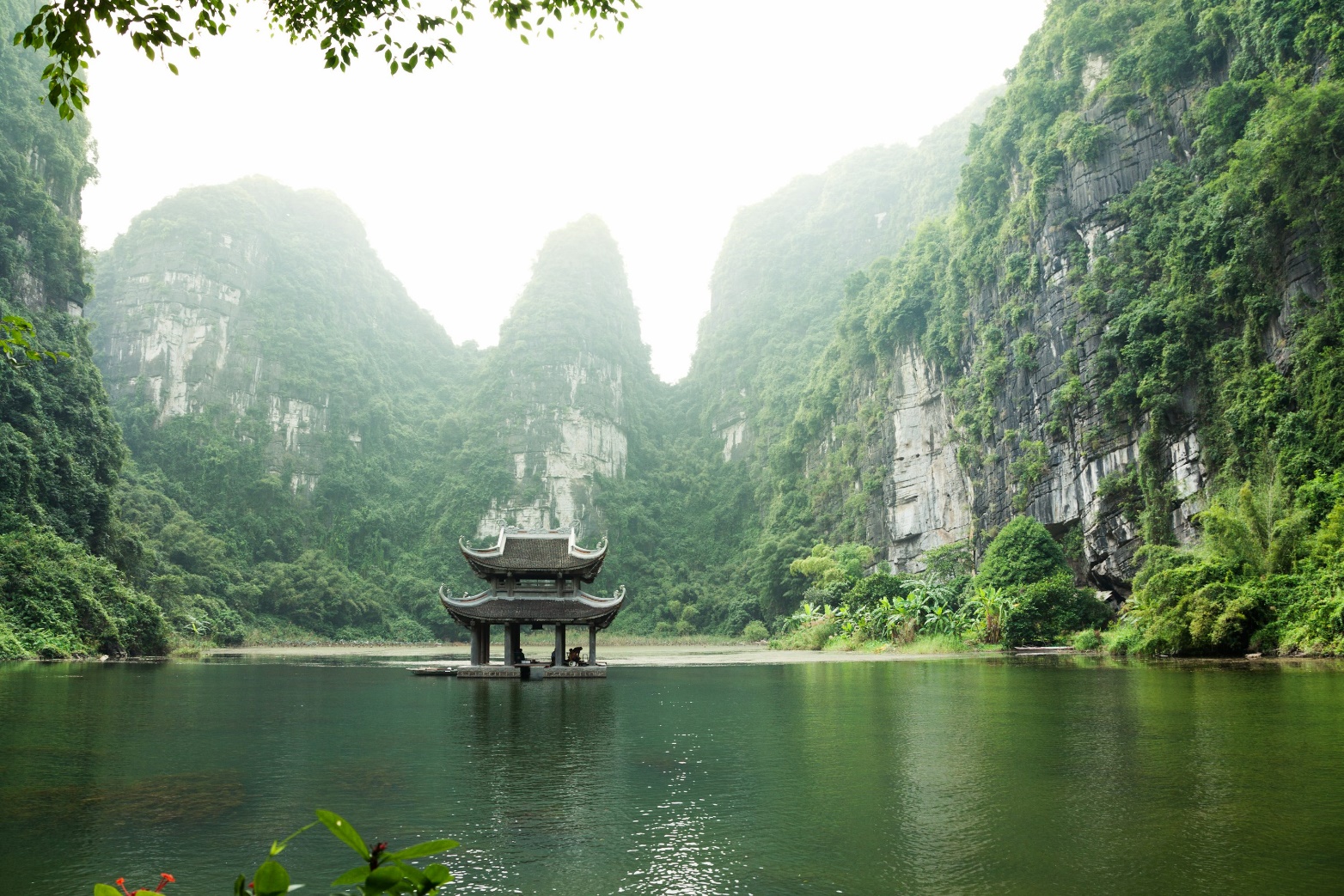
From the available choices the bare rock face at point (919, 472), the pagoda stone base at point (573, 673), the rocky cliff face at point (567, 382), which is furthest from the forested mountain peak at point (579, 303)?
the pagoda stone base at point (573, 673)

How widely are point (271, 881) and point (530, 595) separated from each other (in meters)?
22.1

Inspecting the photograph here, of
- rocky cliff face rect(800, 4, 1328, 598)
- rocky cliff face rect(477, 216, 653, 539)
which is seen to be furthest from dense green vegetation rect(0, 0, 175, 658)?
rocky cliff face rect(477, 216, 653, 539)

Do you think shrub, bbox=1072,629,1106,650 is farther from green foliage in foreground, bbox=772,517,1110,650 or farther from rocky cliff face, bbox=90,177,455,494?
rocky cliff face, bbox=90,177,455,494

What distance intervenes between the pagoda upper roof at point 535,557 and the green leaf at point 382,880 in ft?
68.8

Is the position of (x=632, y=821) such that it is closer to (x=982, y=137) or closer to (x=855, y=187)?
(x=982, y=137)

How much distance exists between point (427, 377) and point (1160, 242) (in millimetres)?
79502

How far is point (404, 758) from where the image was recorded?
8.80 m

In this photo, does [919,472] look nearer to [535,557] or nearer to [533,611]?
[535,557]

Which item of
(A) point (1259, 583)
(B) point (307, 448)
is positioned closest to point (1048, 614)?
(A) point (1259, 583)

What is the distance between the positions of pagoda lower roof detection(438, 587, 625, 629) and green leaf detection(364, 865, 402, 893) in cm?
2128

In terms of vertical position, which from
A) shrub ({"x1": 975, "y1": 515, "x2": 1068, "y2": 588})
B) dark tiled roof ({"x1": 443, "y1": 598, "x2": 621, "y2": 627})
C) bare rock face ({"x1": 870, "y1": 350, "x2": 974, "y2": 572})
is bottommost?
dark tiled roof ({"x1": 443, "y1": 598, "x2": 621, "y2": 627})

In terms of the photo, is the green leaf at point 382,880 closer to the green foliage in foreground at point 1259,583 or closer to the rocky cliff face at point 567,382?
the green foliage in foreground at point 1259,583

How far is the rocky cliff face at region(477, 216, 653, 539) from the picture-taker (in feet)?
267

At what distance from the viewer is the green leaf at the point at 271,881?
1.50 meters
